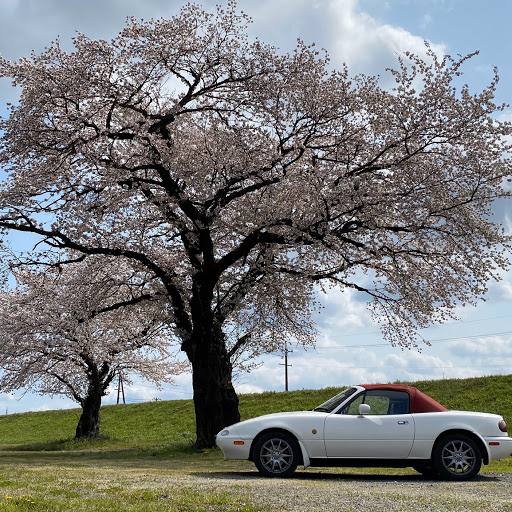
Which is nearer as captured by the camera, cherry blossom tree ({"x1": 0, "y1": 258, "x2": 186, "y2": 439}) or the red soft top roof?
the red soft top roof

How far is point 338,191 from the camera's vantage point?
21.8 m

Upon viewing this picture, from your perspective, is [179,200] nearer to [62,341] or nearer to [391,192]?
[391,192]

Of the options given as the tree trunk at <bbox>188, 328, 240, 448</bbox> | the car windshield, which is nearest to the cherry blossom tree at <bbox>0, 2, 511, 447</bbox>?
the tree trunk at <bbox>188, 328, 240, 448</bbox>

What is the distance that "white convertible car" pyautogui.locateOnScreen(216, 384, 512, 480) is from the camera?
12773 millimetres

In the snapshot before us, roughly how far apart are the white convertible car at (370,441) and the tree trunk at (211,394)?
1143cm

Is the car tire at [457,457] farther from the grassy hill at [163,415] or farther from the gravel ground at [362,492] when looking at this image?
the grassy hill at [163,415]

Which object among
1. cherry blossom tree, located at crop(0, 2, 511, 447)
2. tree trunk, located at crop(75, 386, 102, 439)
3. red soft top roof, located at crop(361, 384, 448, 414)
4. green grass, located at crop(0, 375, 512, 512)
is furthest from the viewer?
tree trunk, located at crop(75, 386, 102, 439)

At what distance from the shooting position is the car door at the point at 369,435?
1279 centimetres

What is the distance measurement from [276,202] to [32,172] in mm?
8534

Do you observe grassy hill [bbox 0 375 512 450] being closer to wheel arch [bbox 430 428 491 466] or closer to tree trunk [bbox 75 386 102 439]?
tree trunk [bbox 75 386 102 439]

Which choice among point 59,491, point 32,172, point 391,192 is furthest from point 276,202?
point 59,491

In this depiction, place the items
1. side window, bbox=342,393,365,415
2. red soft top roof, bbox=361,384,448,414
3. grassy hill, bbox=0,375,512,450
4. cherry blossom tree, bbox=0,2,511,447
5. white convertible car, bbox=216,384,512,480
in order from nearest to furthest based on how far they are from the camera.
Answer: white convertible car, bbox=216,384,512,480, side window, bbox=342,393,365,415, red soft top roof, bbox=361,384,448,414, cherry blossom tree, bbox=0,2,511,447, grassy hill, bbox=0,375,512,450

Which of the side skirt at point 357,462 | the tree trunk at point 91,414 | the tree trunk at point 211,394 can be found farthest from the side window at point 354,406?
the tree trunk at point 91,414

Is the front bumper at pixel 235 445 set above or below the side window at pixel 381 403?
below
